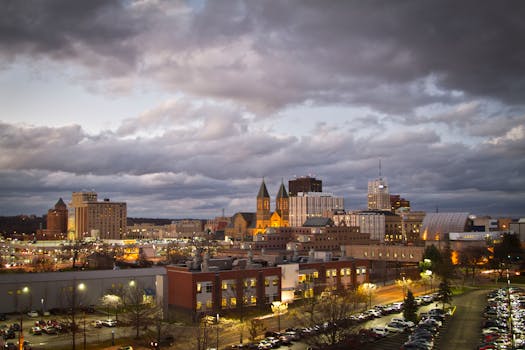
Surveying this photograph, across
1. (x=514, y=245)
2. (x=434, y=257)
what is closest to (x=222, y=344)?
(x=434, y=257)

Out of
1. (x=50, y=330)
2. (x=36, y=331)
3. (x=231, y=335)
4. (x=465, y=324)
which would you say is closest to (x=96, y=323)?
(x=50, y=330)

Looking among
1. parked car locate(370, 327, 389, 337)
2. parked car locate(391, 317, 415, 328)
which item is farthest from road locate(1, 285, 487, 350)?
parked car locate(391, 317, 415, 328)

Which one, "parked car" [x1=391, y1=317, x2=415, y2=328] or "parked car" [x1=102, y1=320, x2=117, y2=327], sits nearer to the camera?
"parked car" [x1=391, y1=317, x2=415, y2=328]

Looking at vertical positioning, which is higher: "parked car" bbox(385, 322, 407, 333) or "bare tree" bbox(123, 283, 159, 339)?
"bare tree" bbox(123, 283, 159, 339)

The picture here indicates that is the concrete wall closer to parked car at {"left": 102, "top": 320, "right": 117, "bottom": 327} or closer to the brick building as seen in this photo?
the brick building

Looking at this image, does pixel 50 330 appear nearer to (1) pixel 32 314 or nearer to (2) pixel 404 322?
(1) pixel 32 314

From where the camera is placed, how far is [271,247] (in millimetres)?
150625

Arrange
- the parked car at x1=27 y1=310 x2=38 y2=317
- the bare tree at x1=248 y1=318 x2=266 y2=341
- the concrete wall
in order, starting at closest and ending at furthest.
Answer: the bare tree at x1=248 y1=318 x2=266 y2=341 < the parked car at x1=27 y1=310 x2=38 y2=317 < the concrete wall

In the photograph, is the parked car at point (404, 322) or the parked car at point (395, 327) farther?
the parked car at point (404, 322)

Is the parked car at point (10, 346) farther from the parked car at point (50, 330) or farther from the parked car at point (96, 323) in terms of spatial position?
the parked car at point (96, 323)

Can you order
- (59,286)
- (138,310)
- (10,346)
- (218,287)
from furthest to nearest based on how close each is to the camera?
(59,286), (218,287), (138,310), (10,346)

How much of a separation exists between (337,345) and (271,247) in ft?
360

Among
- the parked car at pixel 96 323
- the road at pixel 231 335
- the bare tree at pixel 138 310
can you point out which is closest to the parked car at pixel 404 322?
the road at pixel 231 335

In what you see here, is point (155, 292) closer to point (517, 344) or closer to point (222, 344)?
point (222, 344)
